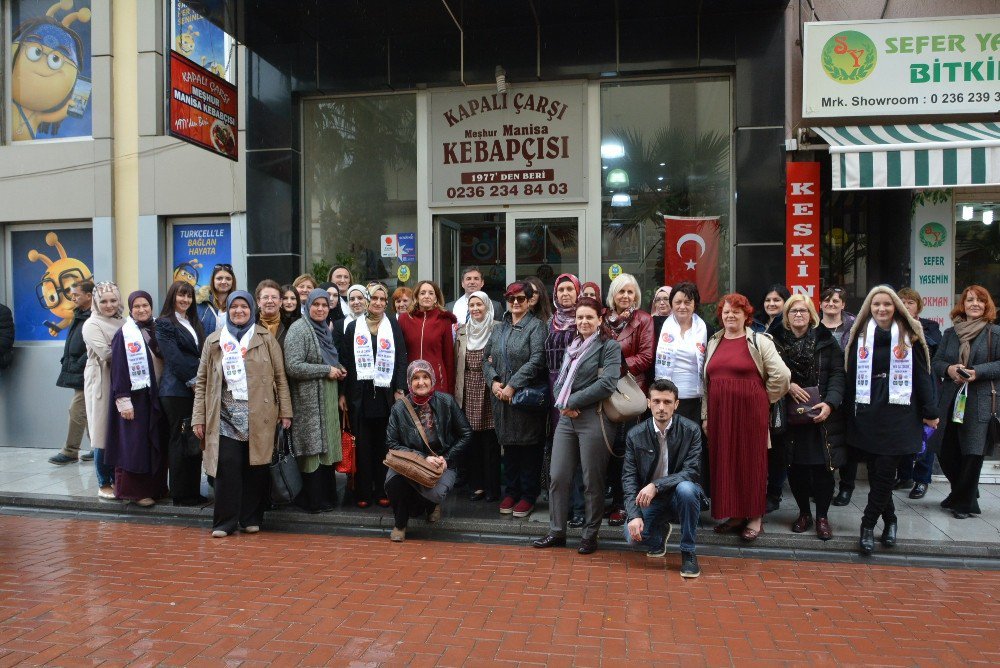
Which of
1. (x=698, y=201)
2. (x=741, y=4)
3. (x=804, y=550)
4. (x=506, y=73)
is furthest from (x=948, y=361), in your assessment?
(x=506, y=73)

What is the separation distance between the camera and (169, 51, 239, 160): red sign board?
8102 mm

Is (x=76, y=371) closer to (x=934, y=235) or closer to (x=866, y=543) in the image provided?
(x=866, y=543)

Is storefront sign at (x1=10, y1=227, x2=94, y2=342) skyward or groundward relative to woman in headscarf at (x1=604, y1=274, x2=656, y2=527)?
skyward

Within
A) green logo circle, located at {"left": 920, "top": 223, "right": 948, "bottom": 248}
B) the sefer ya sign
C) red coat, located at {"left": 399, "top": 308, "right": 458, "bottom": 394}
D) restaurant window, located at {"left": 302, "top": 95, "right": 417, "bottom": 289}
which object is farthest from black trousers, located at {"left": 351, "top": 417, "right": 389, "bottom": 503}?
green logo circle, located at {"left": 920, "top": 223, "right": 948, "bottom": 248}

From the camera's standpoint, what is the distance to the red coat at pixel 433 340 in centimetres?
681

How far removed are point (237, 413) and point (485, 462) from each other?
227cm

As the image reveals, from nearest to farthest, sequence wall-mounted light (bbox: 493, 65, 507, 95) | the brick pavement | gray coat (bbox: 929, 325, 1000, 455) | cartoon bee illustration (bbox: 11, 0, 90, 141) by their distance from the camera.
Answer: the brick pavement, gray coat (bbox: 929, 325, 1000, 455), wall-mounted light (bbox: 493, 65, 507, 95), cartoon bee illustration (bbox: 11, 0, 90, 141)

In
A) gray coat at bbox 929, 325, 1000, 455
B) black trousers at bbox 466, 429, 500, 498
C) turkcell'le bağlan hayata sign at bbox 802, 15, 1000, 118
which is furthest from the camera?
turkcell'le bağlan hayata sign at bbox 802, 15, 1000, 118

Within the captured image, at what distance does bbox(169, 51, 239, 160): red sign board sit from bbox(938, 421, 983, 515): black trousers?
821 cm

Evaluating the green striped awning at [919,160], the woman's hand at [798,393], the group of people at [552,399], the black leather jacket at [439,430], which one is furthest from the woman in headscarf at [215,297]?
the green striped awning at [919,160]

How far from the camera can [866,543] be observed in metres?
5.63

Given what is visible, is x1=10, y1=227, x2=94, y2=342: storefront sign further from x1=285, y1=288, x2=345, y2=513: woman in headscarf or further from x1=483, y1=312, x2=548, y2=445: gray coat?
x1=483, y1=312, x2=548, y2=445: gray coat

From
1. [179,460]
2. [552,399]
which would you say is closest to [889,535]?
[552,399]

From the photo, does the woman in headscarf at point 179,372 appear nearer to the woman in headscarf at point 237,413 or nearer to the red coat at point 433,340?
the woman in headscarf at point 237,413
